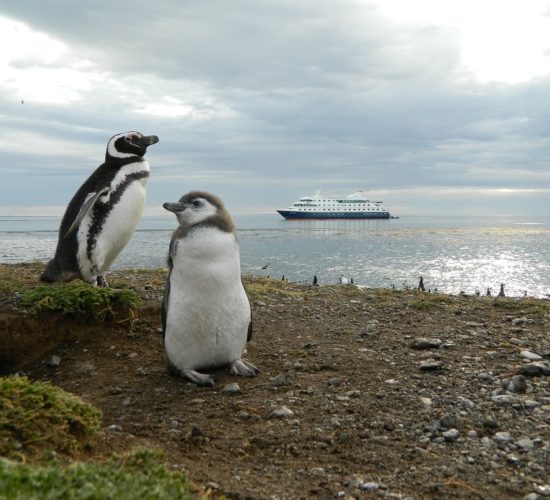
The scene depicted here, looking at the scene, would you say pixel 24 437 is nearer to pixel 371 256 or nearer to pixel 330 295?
pixel 330 295

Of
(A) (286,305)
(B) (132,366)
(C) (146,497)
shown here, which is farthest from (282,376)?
(A) (286,305)

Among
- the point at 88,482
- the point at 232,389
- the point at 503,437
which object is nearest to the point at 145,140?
the point at 232,389

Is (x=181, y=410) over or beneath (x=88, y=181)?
beneath

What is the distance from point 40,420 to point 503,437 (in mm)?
3043

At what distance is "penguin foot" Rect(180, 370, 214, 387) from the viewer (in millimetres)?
5238

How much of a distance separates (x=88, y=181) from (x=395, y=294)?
560cm

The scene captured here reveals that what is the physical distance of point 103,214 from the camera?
7.98 meters

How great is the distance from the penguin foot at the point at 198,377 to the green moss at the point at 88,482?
7.56 feet

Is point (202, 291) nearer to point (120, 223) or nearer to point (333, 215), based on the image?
point (120, 223)

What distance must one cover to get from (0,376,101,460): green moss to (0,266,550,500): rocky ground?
0.59 feet

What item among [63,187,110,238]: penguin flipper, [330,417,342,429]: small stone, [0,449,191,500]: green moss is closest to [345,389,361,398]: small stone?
[330,417,342,429]: small stone

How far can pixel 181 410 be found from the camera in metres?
4.74

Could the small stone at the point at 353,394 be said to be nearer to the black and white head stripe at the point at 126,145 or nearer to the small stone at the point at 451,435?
the small stone at the point at 451,435

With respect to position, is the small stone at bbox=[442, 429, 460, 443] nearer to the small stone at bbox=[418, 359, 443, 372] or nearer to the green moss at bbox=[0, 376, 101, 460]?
the small stone at bbox=[418, 359, 443, 372]
